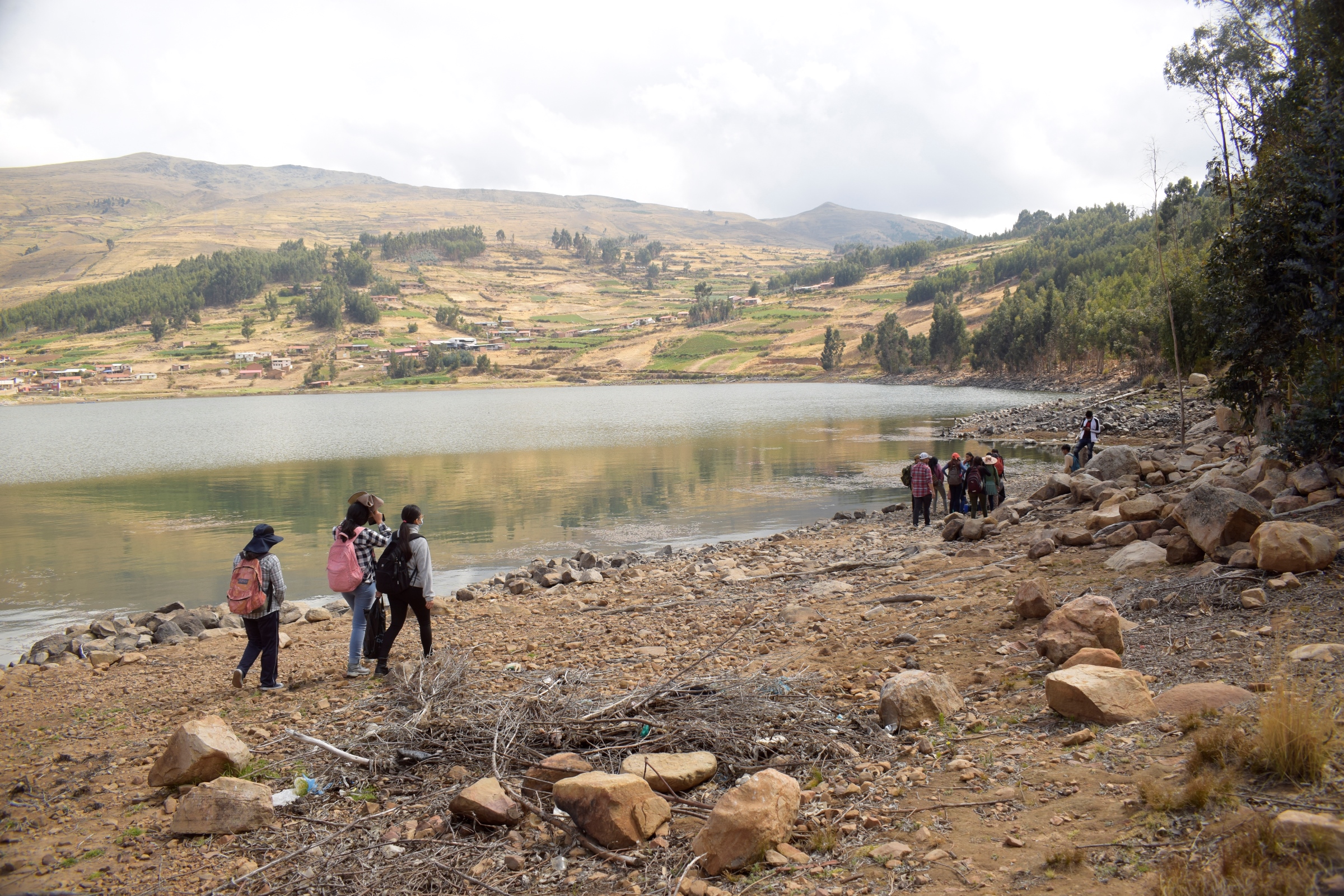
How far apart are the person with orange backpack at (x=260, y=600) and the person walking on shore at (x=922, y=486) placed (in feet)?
55.6

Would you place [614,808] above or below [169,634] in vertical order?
above

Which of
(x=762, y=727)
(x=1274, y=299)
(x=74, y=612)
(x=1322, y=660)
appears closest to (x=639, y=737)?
(x=762, y=727)

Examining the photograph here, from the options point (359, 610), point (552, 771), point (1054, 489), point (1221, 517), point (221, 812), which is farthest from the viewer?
point (1054, 489)

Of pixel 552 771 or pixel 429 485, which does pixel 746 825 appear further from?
pixel 429 485

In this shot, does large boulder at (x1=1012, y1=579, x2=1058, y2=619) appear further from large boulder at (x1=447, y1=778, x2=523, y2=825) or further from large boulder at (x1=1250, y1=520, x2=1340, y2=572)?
large boulder at (x1=447, y1=778, x2=523, y2=825)

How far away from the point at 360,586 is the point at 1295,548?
11.1m

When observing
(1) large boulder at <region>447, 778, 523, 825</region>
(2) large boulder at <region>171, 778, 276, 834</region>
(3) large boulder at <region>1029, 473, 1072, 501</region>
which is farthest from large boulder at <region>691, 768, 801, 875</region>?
(3) large boulder at <region>1029, 473, 1072, 501</region>

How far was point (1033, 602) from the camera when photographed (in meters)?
9.34

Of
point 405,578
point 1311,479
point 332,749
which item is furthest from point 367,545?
point 1311,479

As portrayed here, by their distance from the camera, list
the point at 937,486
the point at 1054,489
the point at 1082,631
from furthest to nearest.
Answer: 1. the point at 937,486
2. the point at 1054,489
3. the point at 1082,631

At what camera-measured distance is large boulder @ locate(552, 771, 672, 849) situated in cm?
539

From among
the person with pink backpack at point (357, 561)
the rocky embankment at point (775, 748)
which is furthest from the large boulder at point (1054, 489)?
the person with pink backpack at point (357, 561)

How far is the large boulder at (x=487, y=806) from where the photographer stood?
5797mm

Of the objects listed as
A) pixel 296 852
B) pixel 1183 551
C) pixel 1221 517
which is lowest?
pixel 296 852
